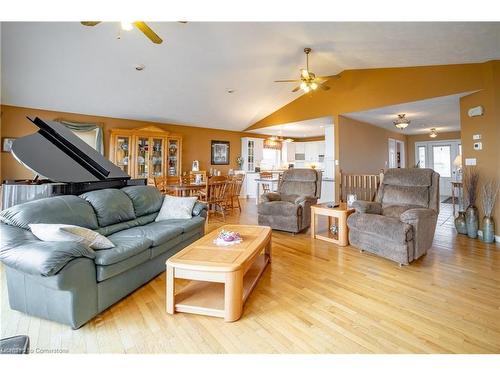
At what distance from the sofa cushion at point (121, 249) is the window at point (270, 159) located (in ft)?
22.6

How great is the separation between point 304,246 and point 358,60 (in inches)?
149

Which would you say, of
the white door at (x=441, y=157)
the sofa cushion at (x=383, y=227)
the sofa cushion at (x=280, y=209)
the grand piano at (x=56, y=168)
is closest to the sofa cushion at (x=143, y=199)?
the grand piano at (x=56, y=168)

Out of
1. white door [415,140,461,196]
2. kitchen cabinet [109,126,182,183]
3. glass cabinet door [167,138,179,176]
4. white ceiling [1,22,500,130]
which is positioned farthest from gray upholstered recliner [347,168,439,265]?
white door [415,140,461,196]

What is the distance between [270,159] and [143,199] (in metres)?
6.58

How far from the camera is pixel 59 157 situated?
8.87 feet

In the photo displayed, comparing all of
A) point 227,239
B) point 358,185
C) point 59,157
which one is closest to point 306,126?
point 358,185

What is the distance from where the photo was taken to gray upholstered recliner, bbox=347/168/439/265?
2670mm

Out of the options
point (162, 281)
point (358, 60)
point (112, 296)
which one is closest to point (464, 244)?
point (358, 60)

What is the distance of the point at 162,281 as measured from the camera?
7.88ft

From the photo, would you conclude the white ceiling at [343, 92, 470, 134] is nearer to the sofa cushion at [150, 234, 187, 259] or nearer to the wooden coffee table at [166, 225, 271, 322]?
the wooden coffee table at [166, 225, 271, 322]

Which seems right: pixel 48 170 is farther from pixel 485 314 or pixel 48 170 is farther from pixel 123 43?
pixel 485 314

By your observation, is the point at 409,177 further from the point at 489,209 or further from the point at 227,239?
the point at 227,239

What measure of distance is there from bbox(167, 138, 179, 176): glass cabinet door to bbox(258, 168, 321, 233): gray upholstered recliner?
11.0 ft

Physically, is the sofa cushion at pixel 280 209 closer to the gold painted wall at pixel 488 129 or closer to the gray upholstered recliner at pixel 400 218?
the gray upholstered recliner at pixel 400 218
